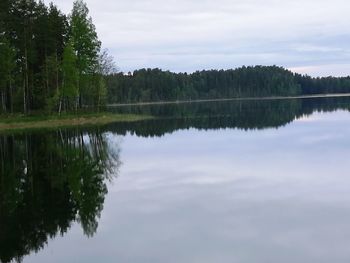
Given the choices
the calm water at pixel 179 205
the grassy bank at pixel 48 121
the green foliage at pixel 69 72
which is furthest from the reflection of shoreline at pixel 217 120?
the calm water at pixel 179 205

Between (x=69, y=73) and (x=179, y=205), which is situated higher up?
(x=69, y=73)

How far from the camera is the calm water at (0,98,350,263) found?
1306cm

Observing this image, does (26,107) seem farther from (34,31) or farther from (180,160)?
(180,160)

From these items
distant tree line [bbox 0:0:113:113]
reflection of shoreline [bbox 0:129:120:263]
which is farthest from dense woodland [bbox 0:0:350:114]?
reflection of shoreline [bbox 0:129:120:263]

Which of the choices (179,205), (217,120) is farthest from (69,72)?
(179,205)

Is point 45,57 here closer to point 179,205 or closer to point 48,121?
point 48,121

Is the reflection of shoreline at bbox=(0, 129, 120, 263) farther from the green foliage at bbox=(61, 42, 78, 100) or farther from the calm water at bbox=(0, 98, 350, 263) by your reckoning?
the green foliage at bbox=(61, 42, 78, 100)

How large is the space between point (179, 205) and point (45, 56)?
5687 centimetres

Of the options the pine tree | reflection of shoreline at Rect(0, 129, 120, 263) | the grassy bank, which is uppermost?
the pine tree

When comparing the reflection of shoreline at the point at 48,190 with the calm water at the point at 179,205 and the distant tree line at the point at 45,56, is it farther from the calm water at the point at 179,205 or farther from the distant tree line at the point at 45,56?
the distant tree line at the point at 45,56

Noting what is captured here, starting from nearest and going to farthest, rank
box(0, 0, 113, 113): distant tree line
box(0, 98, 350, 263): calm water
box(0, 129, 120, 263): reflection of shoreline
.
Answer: box(0, 98, 350, 263): calm water < box(0, 129, 120, 263): reflection of shoreline < box(0, 0, 113, 113): distant tree line

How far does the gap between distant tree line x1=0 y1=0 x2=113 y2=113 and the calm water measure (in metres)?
33.7

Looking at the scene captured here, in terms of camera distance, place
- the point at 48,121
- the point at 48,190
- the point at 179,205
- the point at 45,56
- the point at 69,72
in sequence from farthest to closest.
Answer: the point at 45,56, the point at 69,72, the point at 48,121, the point at 48,190, the point at 179,205

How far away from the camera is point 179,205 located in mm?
18172
